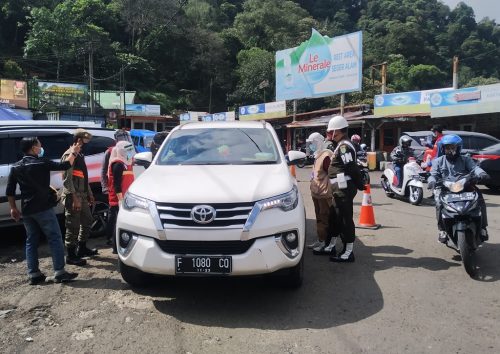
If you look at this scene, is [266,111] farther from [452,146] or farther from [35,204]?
[35,204]

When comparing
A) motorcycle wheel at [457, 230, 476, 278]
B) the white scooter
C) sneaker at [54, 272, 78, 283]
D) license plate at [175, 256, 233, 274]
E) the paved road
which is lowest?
the paved road

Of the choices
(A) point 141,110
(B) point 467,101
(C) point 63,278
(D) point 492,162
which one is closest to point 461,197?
(C) point 63,278

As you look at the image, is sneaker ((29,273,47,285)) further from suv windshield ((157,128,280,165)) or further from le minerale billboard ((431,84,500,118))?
le minerale billboard ((431,84,500,118))

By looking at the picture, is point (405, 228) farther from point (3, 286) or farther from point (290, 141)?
point (290, 141)

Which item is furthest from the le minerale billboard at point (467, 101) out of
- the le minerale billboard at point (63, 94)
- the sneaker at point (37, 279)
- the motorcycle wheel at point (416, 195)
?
the le minerale billboard at point (63, 94)

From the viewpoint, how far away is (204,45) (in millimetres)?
69938

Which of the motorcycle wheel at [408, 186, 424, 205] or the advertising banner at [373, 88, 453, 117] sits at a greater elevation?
the advertising banner at [373, 88, 453, 117]

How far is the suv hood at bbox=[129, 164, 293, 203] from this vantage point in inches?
168

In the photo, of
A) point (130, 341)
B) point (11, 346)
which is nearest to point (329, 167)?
point (130, 341)

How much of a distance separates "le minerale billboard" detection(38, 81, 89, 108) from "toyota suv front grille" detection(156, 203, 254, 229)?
4195 centimetres

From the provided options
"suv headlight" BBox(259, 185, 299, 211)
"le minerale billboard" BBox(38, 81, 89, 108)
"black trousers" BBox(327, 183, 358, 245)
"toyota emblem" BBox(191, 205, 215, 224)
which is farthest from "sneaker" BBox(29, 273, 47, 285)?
"le minerale billboard" BBox(38, 81, 89, 108)

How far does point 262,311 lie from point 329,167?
2.42 m

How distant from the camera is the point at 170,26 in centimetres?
6981

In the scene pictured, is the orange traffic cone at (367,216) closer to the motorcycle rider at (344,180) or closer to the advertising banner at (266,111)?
the motorcycle rider at (344,180)
